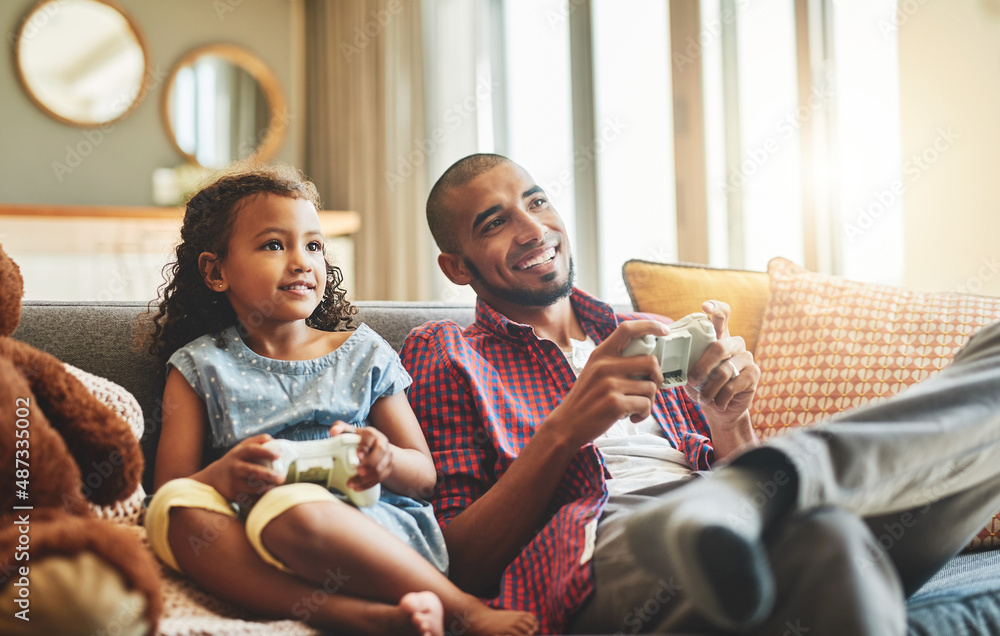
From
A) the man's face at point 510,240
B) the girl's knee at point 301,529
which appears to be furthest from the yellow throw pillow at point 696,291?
the girl's knee at point 301,529

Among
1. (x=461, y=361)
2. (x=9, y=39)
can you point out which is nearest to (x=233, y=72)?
(x=9, y=39)

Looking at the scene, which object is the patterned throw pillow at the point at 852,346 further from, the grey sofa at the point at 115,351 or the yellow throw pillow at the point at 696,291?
the grey sofa at the point at 115,351

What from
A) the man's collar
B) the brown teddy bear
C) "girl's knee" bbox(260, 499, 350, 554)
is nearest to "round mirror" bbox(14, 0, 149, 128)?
the man's collar

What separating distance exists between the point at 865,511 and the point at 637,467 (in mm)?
475

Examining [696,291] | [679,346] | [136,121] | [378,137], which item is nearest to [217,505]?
[679,346]

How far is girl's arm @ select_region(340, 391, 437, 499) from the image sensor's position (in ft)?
2.94

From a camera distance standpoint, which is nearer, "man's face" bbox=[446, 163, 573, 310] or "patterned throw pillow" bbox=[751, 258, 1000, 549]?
"patterned throw pillow" bbox=[751, 258, 1000, 549]

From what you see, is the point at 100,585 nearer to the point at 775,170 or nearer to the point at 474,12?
the point at 775,170

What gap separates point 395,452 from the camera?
1.01 metres

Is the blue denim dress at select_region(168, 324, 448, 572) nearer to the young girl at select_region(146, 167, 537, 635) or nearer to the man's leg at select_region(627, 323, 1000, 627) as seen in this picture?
the young girl at select_region(146, 167, 537, 635)

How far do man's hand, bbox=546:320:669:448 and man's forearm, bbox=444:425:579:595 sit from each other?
1.3 inches

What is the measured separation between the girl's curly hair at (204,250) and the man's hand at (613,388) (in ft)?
1.79

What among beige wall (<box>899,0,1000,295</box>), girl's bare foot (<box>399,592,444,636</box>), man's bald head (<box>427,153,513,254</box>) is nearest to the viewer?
girl's bare foot (<box>399,592,444,636</box>)

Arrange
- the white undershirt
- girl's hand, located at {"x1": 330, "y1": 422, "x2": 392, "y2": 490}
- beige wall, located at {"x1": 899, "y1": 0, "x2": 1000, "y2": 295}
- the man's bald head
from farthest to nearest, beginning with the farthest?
beige wall, located at {"x1": 899, "y1": 0, "x2": 1000, "y2": 295}, the man's bald head, the white undershirt, girl's hand, located at {"x1": 330, "y1": 422, "x2": 392, "y2": 490}
